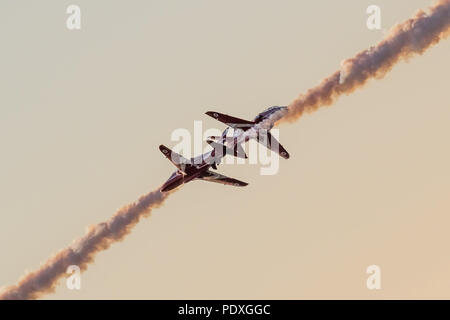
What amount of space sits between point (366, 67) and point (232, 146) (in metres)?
19.1

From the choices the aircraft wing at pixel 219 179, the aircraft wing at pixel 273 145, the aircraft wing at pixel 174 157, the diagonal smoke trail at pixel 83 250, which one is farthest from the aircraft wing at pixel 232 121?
the diagonal smoke trail at pixel 83 250

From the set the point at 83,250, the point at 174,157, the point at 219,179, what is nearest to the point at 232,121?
the point at 174,157

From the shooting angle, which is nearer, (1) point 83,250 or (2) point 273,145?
(2) point 273,145

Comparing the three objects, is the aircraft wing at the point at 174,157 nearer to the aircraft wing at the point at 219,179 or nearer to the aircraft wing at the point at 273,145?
the aircraft wing at the point at 219,179

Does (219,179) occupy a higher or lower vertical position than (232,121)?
lower

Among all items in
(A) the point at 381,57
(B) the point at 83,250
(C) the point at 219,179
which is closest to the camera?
(A) the point at 381,57

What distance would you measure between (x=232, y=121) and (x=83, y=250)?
30596mm

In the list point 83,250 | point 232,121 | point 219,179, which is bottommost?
point 83,250

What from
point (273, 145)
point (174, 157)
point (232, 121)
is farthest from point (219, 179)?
point (232, 121)

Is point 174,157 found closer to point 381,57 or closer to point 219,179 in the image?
point 219,179

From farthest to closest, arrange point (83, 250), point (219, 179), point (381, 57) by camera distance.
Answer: point (83, 250) → point (219, 179) → point (381, 57)

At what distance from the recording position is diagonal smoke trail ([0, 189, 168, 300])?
556ft

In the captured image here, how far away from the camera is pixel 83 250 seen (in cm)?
17062

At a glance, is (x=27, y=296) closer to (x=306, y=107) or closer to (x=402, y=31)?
(x=306, y=107)
